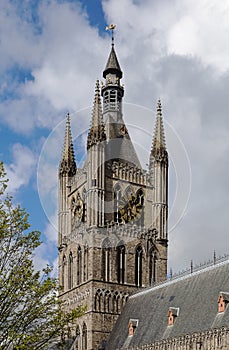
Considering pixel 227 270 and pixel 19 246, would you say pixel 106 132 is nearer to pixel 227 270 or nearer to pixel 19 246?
pixel 227 270

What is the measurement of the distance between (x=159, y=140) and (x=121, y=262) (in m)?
13.3

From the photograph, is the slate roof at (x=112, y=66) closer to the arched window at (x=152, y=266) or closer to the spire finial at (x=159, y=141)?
the spire finial at (x=159, y=141)

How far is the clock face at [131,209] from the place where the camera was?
60.5 meters

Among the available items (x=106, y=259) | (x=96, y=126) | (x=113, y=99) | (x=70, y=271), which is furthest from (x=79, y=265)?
(x=113, y=99)

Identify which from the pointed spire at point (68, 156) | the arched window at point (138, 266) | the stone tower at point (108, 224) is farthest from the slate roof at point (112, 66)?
the arched window at point (138, 266)

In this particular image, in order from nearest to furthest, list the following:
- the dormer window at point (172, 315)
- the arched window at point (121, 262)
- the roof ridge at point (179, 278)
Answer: the dormer window at point (172, 315) < the roof ridge at point (179, 278) < the arched window at point (121, 262)

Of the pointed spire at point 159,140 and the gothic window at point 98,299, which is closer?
the gothic window at point 98,299

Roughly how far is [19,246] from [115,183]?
39.1 meters

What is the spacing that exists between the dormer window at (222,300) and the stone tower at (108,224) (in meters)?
16.3

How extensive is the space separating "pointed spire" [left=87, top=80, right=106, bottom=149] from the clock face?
6.12 meters

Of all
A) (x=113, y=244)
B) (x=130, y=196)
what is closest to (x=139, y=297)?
(x=113, y=244)

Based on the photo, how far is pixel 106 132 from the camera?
64.1 m

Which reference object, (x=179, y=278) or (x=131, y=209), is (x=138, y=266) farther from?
(x=179, y=278)

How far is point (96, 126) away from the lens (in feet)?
203
